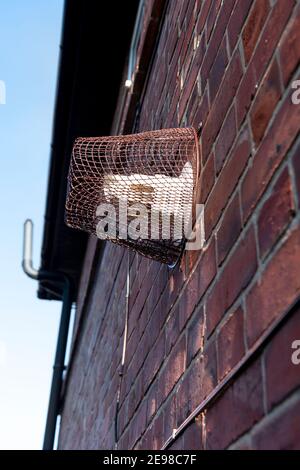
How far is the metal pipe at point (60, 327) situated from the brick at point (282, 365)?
4.51 m

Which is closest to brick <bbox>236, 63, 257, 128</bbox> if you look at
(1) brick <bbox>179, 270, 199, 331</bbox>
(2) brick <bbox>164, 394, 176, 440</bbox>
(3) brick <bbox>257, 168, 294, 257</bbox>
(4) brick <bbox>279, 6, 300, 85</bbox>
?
(4) brick <bbox>279, 6, 300, 85</bbox>

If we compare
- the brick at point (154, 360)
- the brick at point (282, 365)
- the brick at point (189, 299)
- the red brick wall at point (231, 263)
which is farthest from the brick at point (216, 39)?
the brick at point (282, 365)

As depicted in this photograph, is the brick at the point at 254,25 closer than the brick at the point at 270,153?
No

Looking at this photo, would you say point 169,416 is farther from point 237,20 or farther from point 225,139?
point 237,20

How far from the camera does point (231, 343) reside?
94cm

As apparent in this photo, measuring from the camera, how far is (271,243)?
83 centimetres

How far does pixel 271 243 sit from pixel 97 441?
2.08 meters

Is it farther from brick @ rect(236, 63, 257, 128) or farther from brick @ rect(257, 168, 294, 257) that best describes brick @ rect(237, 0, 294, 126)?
brick @ rect(257, 168, 294, 257)

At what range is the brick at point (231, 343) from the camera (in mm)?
903

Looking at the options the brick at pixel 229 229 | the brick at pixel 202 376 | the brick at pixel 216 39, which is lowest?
the brick at pixel 202 376

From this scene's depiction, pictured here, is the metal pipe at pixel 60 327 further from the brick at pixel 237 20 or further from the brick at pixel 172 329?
the brick at pixel 237 20

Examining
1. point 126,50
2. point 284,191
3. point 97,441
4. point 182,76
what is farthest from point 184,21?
point 126,50

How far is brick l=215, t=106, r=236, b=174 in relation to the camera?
110cm

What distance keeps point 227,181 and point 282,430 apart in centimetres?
51
